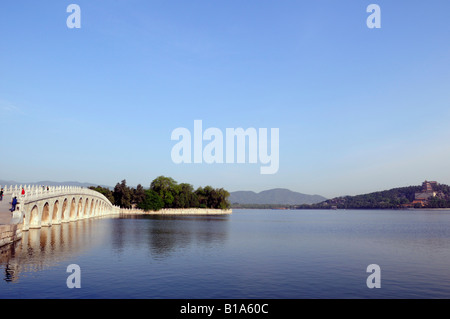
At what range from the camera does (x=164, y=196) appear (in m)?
160

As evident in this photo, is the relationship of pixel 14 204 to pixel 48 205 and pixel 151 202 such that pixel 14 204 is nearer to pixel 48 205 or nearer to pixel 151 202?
pixel 48 205

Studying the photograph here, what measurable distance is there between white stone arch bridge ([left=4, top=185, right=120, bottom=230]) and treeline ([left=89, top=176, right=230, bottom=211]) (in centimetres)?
4614

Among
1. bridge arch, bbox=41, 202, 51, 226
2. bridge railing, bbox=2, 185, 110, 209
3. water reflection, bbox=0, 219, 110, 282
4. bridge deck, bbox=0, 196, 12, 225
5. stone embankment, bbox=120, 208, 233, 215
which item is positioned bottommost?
stone embankment, bbox=120, 208, 233, 215

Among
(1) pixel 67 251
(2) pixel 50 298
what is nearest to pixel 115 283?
(2) pixel 50 298

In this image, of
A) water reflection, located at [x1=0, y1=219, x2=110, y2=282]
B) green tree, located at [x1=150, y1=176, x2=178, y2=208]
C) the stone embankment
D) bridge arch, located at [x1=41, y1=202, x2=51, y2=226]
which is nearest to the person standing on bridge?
water reflection, located at [x1=0, y1=219, x2=110, y2=282]

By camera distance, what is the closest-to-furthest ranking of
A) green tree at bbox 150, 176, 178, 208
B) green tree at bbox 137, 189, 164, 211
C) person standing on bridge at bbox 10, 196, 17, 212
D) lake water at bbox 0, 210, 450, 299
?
lake water at bbox 0, 210, 450, 299, person standing on bridge at bbox 10, 196, 17, 212, green tree at bbox 137, 189, 164, 211, green tree at bbox 150, 176, 178, 208

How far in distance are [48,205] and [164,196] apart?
103176mm

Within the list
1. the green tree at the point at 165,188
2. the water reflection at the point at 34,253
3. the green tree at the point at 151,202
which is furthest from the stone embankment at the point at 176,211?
the water reflection at the point at 34,253

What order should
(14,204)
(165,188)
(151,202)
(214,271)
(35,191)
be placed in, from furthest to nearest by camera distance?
(165,188) → (151,202) → (35,191) → (14,204) → (214,271)

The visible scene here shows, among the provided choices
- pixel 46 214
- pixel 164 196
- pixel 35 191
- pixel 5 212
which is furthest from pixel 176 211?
pixel 5 212

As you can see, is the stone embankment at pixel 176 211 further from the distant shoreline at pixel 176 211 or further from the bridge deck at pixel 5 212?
the bridge deck at pixel 5 212

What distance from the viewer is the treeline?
151 metres

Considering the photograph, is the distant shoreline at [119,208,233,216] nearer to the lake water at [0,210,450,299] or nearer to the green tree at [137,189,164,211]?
the green tree at [137,189,164,211]

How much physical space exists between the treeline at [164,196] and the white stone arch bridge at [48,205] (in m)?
46.1
